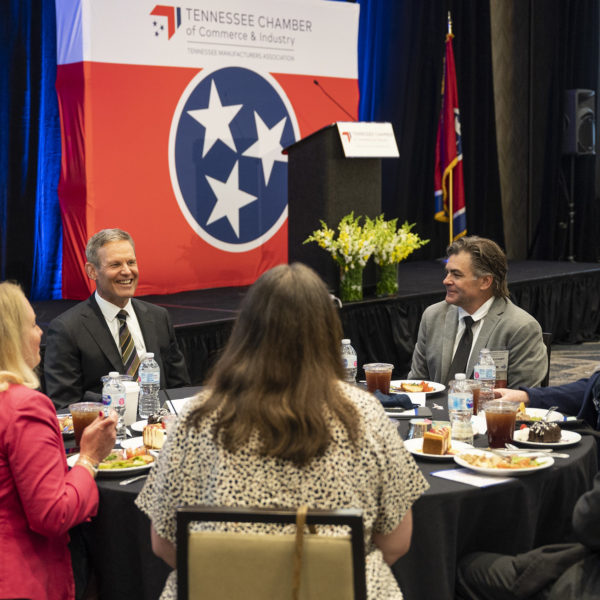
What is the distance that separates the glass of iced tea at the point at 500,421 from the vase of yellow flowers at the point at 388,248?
380cm

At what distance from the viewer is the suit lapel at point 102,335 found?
3.51 metres

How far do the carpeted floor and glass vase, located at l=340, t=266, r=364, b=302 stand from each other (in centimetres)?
157

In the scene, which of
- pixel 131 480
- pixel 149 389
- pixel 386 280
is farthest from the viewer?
pixel 386 280

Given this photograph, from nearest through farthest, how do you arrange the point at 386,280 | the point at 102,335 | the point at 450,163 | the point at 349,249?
the point at 102,335 < the point at 349,249 < the point at 386,280 < the point at 450,163

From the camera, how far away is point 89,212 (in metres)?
6.25

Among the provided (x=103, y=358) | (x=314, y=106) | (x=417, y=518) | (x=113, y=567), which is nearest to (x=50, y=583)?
(x=113, y=567)

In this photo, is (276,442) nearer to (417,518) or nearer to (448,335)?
(417,518)

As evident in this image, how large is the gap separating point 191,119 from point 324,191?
3.87 ft

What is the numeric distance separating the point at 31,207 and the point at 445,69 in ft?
14.6

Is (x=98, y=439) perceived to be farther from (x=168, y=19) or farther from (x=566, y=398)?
(x=168, y=19)

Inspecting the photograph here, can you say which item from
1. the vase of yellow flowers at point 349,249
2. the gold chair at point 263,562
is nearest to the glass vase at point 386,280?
the vase of yellow flowers at point 349,249

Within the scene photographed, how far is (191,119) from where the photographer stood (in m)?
6.89

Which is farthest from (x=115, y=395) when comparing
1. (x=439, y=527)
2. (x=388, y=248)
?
(x=388, y=248)

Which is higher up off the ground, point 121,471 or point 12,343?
point 12,343
